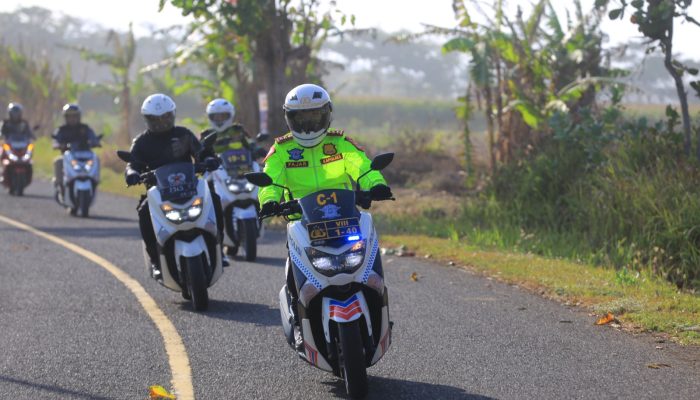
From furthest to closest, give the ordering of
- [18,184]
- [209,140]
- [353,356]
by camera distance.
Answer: [18,184], [209,140], [353,356]

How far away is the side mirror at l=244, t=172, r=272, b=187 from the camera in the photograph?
23.6 ft

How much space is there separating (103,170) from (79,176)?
1358cm

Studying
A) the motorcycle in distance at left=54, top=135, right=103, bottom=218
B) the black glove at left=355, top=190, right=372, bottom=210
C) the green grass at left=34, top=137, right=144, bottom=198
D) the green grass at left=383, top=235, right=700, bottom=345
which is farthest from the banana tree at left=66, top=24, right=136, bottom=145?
A: the black glove at left=355, top=190, right=372, bottom=210

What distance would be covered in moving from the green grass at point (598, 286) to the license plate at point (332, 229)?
10.6 ft

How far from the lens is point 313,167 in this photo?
764 cm

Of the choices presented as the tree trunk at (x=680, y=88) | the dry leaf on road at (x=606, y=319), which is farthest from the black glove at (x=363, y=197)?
the tree trunk at (x=680, y=88)

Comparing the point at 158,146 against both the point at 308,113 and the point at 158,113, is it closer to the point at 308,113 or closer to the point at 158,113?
the point at 158,113

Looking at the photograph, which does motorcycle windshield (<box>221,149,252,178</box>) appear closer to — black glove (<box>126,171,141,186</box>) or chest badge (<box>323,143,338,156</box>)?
black glove (<box>126,171,141,186</box>)

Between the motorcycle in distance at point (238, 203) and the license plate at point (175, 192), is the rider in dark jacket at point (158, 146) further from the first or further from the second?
the motorcycle in distance at point (238, 203)

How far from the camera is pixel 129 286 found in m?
12.3

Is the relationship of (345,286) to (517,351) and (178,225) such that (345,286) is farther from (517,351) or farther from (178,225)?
(178,225)

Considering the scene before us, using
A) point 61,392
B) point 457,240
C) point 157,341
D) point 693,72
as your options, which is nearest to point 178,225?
point 157,341

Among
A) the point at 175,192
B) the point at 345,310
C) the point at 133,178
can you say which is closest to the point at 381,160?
the point at 345,310

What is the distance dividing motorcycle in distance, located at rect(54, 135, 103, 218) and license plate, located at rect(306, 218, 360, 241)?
46.7ft
